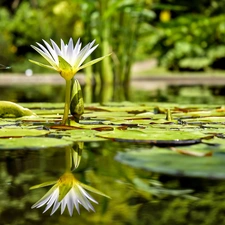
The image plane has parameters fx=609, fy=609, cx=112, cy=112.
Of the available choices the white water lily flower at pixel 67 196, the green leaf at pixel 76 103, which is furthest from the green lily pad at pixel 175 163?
the green leaf at pixel 76 103

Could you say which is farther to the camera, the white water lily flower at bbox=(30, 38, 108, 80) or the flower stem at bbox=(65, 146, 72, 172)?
the white water lily flower at bbox=(30, 38, 108, 80)

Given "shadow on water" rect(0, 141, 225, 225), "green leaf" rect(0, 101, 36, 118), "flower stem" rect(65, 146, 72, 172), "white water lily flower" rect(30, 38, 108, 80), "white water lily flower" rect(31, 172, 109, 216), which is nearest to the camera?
"shadow on water" rect(0, 141, 225, 225)

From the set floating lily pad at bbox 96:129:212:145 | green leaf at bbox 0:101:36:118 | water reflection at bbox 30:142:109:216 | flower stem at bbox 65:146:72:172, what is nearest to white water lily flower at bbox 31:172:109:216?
water reflection at bbox 30:142:109:216

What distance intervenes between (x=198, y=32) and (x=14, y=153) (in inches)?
436

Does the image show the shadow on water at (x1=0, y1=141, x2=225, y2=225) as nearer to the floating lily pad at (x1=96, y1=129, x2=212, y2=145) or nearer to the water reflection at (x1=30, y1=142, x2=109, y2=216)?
the water reflection at (x1=30, y1=142, x2=109, y2=216)

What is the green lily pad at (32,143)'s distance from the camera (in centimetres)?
208

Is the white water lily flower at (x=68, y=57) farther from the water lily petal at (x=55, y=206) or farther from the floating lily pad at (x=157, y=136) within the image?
the water lily petal at (x=55, y=206)

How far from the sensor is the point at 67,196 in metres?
1.39

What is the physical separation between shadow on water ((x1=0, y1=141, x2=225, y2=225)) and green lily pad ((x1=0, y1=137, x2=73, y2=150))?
0.04m

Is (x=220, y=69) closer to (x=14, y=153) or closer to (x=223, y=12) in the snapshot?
(x=223, y=12)

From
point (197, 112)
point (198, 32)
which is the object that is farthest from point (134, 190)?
point (198, 32)

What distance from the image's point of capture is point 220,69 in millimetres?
12984

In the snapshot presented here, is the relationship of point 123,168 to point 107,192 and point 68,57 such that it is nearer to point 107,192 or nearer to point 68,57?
point 107,192

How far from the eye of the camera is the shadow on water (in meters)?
1.19
